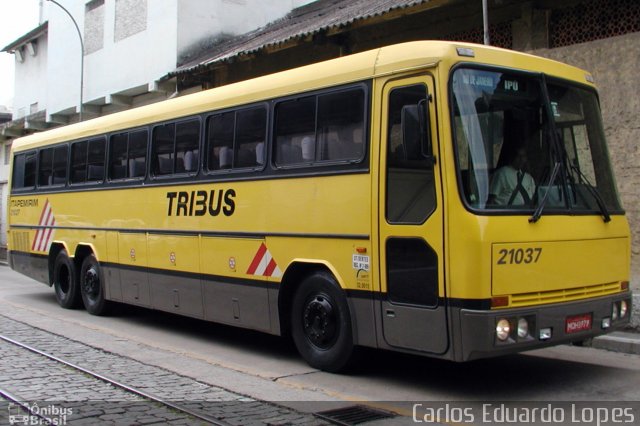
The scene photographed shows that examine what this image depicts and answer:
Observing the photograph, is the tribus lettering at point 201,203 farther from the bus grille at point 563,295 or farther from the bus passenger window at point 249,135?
the bus grille at point 563,295

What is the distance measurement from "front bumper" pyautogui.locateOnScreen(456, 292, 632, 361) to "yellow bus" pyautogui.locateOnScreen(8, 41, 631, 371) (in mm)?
15

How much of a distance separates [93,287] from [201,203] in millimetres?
3947

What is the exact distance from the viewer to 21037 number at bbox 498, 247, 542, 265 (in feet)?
19.5

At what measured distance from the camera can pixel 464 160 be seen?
6098 mm

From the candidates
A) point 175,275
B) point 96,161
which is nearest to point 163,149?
point 175,275

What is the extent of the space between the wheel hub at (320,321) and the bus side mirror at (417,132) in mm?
1971

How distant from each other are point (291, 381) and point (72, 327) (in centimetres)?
486

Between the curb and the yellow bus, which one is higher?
the yellow bus

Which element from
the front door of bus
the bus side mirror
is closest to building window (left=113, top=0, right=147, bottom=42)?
the front door of bus

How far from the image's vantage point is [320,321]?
24.6ft

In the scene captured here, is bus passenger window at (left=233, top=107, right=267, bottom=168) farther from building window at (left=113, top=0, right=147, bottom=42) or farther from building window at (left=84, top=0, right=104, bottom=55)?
building window at (left=84, top=0, right=104, bottom=55)

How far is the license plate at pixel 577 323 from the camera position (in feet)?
20.8

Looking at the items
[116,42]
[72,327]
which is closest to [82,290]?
[72,327]

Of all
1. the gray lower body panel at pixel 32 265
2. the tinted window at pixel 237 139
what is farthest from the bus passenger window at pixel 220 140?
the gray lower body panel at pixel 32 265
